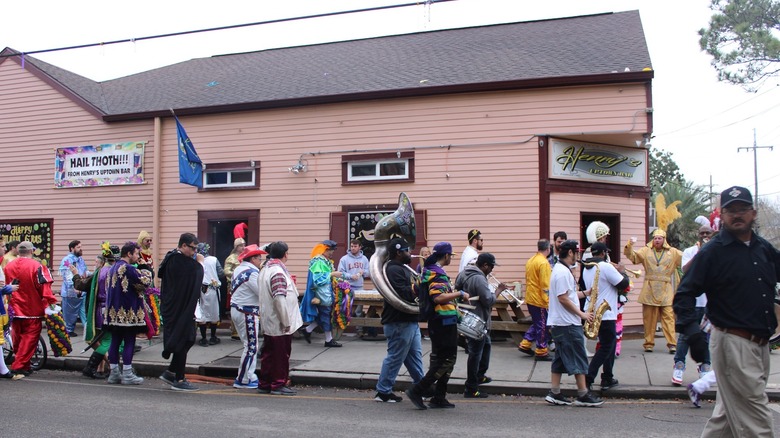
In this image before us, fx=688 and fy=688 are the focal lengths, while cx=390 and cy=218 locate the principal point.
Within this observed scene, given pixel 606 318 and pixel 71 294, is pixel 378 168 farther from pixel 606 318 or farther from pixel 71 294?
pixel 71 294

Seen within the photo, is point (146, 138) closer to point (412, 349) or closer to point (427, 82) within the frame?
point (427, 82)

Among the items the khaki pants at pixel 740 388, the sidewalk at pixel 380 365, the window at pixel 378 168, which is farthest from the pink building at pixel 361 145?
the khaki pants at pixel 740 388

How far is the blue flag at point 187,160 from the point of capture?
13350 mm

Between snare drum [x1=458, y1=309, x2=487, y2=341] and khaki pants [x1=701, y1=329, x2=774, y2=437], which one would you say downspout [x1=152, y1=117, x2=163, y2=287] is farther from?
khaki pants [x1=701, y1=329, x2=774, y2=437]

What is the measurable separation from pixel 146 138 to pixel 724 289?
489 inches

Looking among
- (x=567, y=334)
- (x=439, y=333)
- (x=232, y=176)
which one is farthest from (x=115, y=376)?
(x=567, y=334)

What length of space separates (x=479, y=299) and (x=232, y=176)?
24.4 feet

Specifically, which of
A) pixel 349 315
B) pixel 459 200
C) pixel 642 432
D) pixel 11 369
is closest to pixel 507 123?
pixel 459 200

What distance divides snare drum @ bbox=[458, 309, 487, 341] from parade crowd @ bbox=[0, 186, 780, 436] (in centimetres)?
2

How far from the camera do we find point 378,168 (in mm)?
12727

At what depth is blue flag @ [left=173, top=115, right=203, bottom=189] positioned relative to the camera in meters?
13.4

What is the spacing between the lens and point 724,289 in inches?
185

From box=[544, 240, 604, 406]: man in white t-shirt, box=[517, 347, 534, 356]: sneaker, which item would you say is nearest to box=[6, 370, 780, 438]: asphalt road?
box=[544, 240, 604, 406]: man in white t-shirt

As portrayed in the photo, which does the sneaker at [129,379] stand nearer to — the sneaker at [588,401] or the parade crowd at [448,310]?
the parade crowd at [448,310]
